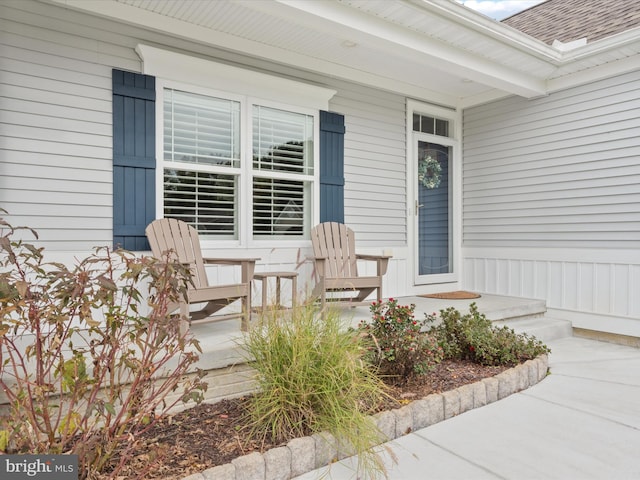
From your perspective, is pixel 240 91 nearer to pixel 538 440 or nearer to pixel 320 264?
pixel 320 264

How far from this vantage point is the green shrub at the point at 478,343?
10.0 feet

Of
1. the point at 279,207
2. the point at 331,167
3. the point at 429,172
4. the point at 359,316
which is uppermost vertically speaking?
the point at 429,172

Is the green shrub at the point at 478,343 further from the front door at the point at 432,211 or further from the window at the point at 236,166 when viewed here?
the front door at the point at 432,211

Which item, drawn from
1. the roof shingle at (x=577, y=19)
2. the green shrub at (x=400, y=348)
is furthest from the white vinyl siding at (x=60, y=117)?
the roof shingle at (x=577, y=19)

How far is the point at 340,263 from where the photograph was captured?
431cm

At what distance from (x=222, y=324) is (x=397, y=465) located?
6.87ft

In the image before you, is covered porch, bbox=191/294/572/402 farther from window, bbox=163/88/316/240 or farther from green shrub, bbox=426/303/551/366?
window, bbox=163/88/316/240

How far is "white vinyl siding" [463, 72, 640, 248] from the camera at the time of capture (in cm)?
434

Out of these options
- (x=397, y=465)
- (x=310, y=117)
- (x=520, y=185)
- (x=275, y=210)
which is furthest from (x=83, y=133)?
(x=520, y=185)

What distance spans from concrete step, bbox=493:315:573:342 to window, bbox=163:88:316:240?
2.32 m

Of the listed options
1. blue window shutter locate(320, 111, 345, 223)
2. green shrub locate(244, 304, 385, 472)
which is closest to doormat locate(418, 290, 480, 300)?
blue window shutter locate(320, 111, 345, 223)

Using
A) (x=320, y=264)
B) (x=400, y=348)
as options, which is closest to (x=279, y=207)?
(x=320, y=264)

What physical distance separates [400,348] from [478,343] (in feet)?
2.62

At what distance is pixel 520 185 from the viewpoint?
17.2 feet
